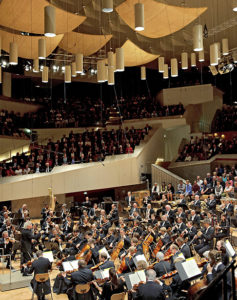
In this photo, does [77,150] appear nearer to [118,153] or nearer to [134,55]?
[118,153]

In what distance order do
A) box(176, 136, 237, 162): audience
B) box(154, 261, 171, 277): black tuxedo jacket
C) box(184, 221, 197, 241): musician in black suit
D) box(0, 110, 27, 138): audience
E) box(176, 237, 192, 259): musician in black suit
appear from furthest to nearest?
box(0, 110, 27, 138): audience → box(176, 136, 237, 162): audience → box(184, 221, 197, 241): musician in black suit → box(176, 237, 192, 259): musician in black suit → box(154, 261, 171, 277): black tuxedo jacket

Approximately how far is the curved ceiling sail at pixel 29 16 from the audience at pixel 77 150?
6.75 metres

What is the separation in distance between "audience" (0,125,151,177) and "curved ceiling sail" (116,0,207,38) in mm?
7395

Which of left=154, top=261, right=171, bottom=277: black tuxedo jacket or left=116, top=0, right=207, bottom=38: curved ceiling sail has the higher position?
left=116, top=0, right=207, bottom=38: curved ceiling sail

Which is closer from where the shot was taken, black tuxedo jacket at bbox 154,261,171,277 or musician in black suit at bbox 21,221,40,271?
black tuxedo jacket at bbox 154,261,171,277

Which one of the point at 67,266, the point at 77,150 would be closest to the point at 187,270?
the point at 67,266

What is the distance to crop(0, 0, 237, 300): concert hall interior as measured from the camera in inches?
275

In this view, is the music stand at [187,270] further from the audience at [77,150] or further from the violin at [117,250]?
the audience at [77,150]

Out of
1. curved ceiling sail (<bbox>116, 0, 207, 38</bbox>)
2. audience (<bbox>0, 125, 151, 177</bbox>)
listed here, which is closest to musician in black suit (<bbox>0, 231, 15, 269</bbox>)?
audience (<bbox>0, 125, 151, 177</bbox>)

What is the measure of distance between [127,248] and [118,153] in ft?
34.3

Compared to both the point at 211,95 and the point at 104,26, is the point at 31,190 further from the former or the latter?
the point at 211,95

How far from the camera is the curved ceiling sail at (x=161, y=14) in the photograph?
40.4ft

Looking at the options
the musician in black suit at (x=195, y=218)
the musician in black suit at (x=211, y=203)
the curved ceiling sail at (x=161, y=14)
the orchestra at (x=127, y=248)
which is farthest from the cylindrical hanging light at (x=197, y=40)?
the musician in black suit at (x=211, y=203)

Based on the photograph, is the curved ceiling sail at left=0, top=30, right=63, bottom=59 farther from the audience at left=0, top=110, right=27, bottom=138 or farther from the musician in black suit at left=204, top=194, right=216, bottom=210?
the musician in black suit at left=204, top=194, right=216, bottom=210
